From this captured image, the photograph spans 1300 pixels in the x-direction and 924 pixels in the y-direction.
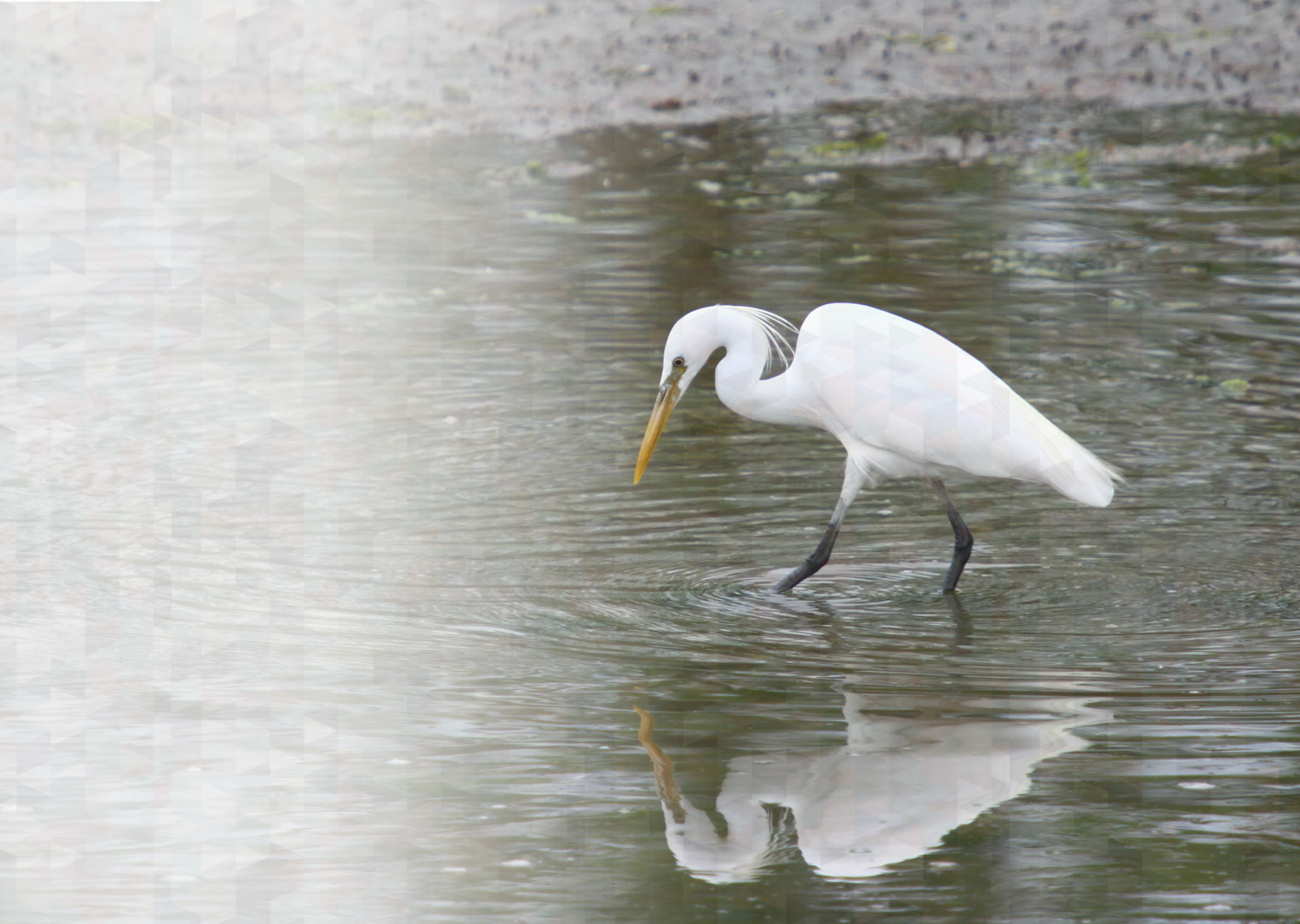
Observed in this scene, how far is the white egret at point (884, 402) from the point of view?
20.4 feet

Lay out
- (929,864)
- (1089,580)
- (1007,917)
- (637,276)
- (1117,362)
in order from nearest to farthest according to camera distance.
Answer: (1007,917) → (929,864) → (1089,580) → (1117,362) → (637,276)

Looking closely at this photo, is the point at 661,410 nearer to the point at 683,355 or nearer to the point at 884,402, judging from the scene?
the point at 683,355

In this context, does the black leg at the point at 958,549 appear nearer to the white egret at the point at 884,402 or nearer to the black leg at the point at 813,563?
the white egret at the point at 884,402

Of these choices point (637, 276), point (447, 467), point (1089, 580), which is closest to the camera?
point (1089, 580)

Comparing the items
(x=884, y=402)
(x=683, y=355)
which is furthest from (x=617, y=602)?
(x=884, y=402)

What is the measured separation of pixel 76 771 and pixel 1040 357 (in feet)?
19.5

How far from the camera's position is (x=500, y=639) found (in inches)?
221

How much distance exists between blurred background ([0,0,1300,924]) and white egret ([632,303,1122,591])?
0.37m

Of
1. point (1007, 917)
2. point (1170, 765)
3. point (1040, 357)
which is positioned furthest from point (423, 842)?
point (1040, 357)

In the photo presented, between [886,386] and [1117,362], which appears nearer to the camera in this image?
[886,386]

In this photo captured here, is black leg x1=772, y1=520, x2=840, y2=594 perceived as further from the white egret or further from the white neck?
the white neck

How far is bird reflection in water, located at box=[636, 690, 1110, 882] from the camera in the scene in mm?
4035

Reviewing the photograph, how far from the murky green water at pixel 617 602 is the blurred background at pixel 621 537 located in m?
0.02

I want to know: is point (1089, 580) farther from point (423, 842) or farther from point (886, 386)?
point (423, 842)
